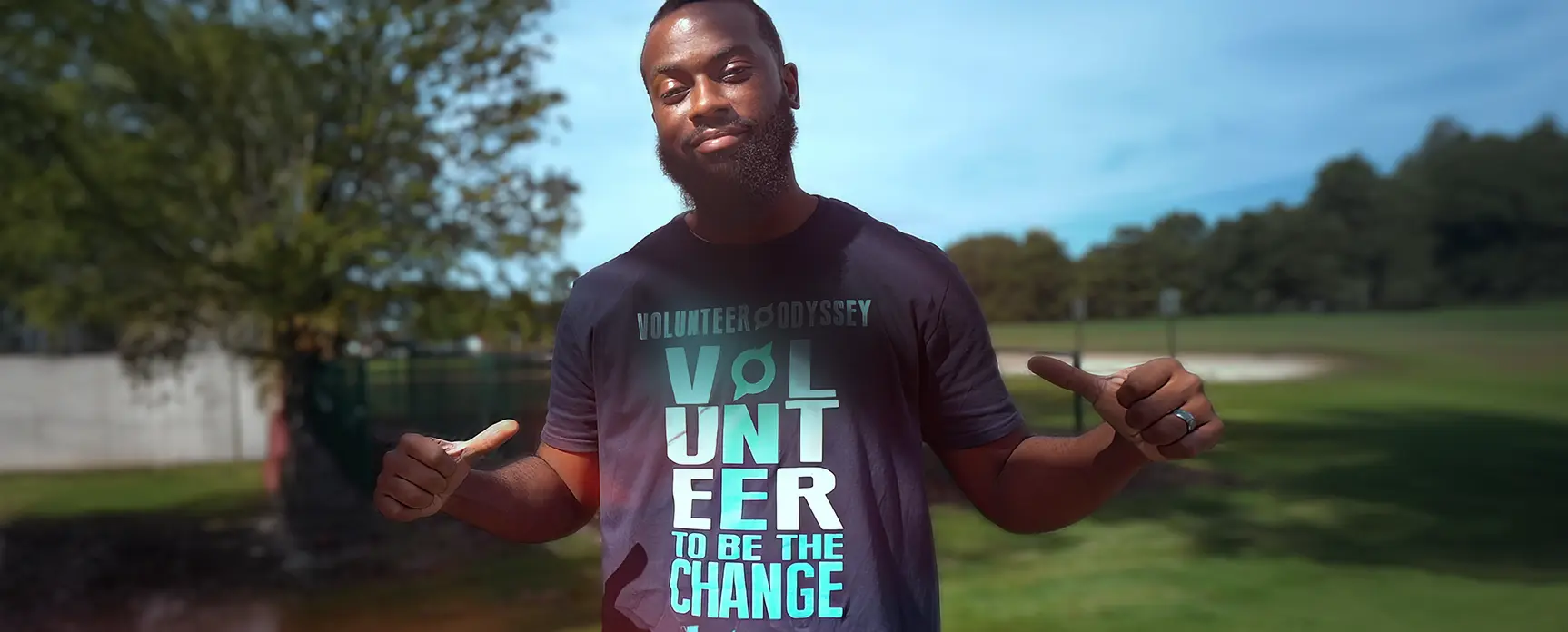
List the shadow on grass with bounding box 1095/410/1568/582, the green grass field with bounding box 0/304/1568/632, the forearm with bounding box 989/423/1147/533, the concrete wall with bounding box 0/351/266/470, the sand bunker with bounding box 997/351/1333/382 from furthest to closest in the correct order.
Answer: the concrete wall with bounding box 0/351/266/470 < the sand bunker with bounding box 997/351/1333/382 < the shadow on grass with bounding box 1095/410/1568/582 < the green grass field with bounding box 0/304/1568/632 < the forearm with bounding box 989/423/1147/533

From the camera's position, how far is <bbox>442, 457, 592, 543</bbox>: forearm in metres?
1.28

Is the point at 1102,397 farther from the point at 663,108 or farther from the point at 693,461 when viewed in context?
the point at 663,108

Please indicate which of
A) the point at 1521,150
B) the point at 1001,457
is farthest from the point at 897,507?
the point at 1521,150

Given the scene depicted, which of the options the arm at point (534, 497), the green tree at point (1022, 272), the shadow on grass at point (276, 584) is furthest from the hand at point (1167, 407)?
the shadow on grass at point (276, 584)

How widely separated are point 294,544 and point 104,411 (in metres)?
6.61

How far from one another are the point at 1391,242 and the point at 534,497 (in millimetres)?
6967

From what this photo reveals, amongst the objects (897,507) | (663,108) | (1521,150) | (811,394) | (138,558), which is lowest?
(138,558)

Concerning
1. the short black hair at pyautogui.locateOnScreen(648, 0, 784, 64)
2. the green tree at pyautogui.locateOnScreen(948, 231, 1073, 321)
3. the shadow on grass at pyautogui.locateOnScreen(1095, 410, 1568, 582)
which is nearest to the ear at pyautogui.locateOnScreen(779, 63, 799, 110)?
the short black hair at pyautogui.locateOnScreen(648, 0, 784, 64)

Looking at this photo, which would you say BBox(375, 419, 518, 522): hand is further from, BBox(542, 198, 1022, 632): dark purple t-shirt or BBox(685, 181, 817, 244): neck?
BBox(685, 181, 817, 244): neck

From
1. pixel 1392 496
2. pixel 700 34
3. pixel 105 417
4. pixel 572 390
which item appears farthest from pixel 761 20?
pixel 105 417

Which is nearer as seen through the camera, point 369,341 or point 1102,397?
point 1102,397

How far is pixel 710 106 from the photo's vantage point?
1.25m

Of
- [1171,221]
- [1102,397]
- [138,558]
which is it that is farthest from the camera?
[138,558]

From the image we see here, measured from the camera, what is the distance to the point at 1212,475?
22.5 feet
